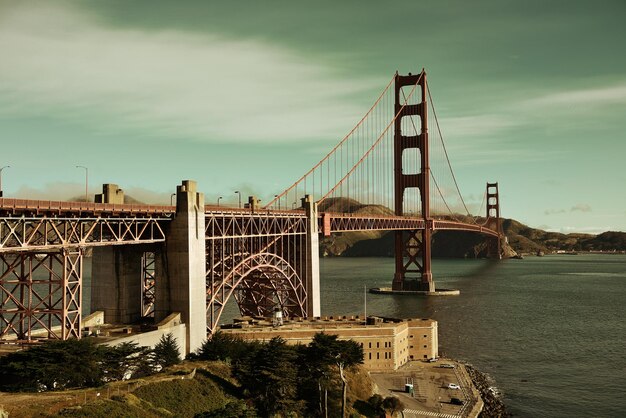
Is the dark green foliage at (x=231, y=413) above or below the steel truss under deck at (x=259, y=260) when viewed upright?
below

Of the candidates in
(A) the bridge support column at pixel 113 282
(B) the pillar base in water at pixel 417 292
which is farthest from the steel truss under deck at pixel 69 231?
(B) the pillar base in water at pixel 417 292

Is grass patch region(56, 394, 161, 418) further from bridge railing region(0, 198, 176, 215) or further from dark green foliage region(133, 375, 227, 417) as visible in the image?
bridge railing region(0, 198, 176, 215)

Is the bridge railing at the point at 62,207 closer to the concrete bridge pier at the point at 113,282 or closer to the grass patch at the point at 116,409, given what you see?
the concrete bridge pier at the point at 113,282

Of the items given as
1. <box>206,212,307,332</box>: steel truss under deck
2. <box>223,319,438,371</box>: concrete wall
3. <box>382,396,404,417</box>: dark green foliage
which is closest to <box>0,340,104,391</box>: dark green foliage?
<box>206,212,307,332</box>: steel truss under deck

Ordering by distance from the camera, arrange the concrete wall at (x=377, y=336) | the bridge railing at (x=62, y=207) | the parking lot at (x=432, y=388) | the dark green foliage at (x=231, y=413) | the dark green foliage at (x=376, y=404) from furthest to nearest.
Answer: the concrete wall at (x=377, y=336) < the parking lot at (x=432, y=388) < the dark green foliage at (x=376, y=404) < the bridge railing at (x=62, y=207) < the dark green foliage at (x=231, y=413)

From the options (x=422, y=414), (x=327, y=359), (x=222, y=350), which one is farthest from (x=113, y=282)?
(x=422, y=414)

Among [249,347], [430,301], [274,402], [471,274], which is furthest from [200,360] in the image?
[471,274]
